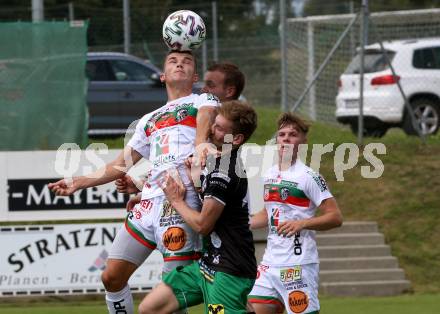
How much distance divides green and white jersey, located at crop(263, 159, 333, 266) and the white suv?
8.95 metres

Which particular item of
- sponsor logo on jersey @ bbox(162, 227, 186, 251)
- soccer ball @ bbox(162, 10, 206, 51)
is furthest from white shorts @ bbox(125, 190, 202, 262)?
soccer ball @ bbox(162, 10, 206, 51)

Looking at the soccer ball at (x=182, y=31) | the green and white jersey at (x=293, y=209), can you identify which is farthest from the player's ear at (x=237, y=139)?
the green and white jersey at (x=293, y=209)

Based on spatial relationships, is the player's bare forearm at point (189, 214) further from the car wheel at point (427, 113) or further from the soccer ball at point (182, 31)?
the car wheel at point (427, 113)

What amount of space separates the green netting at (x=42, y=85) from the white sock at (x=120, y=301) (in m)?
7.02

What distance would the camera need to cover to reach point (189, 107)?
6.90m

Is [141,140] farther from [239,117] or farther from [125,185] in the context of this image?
[239,117]

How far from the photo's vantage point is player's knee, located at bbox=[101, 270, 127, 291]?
7.02 m

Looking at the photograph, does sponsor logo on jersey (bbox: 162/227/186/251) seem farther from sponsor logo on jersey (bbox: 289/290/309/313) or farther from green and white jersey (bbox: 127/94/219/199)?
sponsor logo on jersey (bbox: 289/290/309/313)

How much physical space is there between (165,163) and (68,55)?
7978 mm

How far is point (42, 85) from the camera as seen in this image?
1430cm

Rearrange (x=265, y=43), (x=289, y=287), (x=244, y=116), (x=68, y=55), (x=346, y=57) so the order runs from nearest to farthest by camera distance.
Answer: (x=244, y=116) < (x=289, y=287) < (x=68, y=55) < (x=346, y=57) < (x=265, y=43)

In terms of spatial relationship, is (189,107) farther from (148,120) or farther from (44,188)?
(44,188)

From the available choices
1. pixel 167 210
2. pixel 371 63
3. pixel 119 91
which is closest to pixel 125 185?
pixel 167 210

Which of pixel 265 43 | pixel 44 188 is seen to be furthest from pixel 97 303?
pixel 265 43
